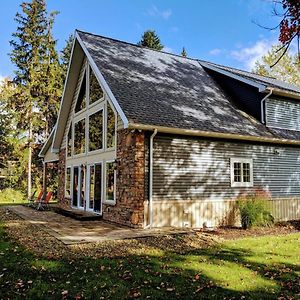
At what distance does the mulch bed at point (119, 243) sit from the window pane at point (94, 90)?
17.9 ft

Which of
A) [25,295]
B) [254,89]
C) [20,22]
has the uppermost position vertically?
[20,22]

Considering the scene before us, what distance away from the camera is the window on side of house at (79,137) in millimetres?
14500

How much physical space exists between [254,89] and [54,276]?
1077 cm

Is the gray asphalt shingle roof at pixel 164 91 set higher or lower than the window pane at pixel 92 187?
higher

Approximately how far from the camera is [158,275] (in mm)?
5527

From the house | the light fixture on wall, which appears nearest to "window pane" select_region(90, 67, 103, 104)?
the house

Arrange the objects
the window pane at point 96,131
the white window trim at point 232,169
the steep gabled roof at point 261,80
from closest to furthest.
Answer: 1. the white window trim at point 232,169
2. the window pane at point 96,131
3. the steep gabled roof at point 261,80

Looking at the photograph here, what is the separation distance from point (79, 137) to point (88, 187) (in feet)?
8.79

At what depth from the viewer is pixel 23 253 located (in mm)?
6844

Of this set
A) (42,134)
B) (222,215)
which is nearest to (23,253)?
(222,215)

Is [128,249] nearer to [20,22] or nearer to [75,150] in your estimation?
[75,150]

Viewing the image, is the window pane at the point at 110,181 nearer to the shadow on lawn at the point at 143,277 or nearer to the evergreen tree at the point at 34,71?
the shadow on lawn at the point at 143,277

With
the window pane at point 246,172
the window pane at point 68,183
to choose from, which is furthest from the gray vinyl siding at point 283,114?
the window pane at point 68,183

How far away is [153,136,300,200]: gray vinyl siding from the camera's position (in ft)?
Answer: 33.7
